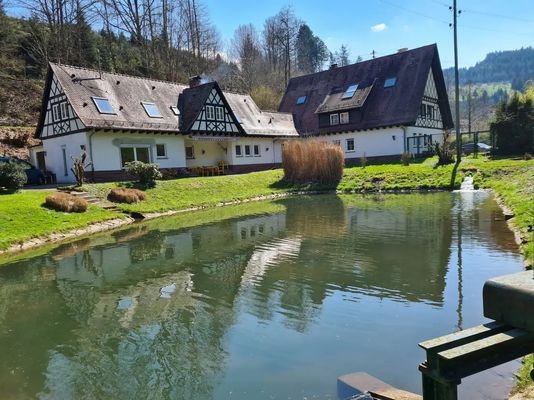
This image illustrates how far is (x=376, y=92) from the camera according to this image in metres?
36.6

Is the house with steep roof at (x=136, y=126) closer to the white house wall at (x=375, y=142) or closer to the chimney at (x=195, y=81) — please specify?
the chimney at (x=195, y=81)

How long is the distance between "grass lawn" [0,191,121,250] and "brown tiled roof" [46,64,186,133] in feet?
24.4

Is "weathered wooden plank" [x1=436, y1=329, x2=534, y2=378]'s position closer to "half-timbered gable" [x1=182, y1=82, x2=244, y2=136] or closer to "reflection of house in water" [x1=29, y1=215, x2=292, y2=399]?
"reflection of house in water" [x1=29, y1=215, x2=292, y2=399]

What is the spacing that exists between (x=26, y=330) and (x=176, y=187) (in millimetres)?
17057

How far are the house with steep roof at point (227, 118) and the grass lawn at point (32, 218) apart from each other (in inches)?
281

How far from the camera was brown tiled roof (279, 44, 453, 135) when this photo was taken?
112 feet

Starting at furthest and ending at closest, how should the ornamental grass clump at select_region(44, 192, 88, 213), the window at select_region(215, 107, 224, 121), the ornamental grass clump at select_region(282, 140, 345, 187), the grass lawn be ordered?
the window at select_region(215, 107, 224, 121)
the ornamental grass clump at select_region(282, 140, 345, 187)
the ornamental grass clump at select_region(44, 192, 88, 213)
the grass lawn

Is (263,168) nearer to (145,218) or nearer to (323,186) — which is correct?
(323,186)

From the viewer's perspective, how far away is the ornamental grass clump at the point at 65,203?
1742 centimetres

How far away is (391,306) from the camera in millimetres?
6492

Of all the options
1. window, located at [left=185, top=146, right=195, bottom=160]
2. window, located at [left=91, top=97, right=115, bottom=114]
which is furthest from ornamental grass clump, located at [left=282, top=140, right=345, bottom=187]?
window, located at [left=91, top=97, right=115, bottom=114]

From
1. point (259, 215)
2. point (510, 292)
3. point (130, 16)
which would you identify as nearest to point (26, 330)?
point (510, 292)

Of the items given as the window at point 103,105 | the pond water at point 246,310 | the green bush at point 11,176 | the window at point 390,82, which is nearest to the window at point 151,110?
the window at point 103,105

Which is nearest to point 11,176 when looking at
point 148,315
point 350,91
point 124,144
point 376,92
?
point 124,144
